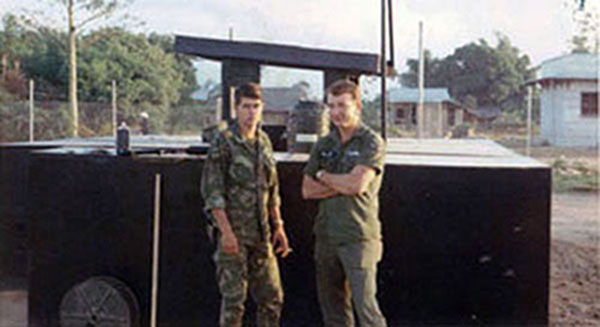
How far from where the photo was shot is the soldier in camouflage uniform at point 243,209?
3854 millimetres

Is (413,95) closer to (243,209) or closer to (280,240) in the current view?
(280,240)

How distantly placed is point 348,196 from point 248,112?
73 cm

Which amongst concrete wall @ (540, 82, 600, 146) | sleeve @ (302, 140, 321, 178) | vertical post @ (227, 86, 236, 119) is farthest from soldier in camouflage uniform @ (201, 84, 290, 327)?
concrete wall @ (540, 82, 600, 146)

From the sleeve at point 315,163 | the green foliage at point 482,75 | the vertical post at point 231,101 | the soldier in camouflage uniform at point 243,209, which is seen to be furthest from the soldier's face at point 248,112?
the green foliage at point 482,75

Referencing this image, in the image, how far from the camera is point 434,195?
4.52 meters

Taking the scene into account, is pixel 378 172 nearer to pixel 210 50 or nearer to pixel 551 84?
pixel 210 50

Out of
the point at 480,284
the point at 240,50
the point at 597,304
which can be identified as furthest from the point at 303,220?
the point at 597,304

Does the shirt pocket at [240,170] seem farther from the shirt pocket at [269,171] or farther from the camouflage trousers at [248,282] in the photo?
the camouflage trousers at [248,282]

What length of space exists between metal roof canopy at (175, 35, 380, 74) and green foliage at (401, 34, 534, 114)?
43.8 meters

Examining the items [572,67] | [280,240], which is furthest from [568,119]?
[280,240]

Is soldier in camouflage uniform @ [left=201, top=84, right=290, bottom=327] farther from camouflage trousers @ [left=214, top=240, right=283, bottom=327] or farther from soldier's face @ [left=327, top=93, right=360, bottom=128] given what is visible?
soldier's face @ [left=327, top=93, right=360, bottom=128]

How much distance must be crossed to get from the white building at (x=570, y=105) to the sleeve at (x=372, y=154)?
25.5m

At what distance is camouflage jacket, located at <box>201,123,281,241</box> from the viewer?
153 inches

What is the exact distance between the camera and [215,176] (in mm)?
3859
